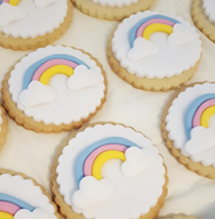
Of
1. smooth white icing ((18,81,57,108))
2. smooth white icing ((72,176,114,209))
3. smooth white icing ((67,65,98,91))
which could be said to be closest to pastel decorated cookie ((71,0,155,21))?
smooth white icing ((67,65,98,91))

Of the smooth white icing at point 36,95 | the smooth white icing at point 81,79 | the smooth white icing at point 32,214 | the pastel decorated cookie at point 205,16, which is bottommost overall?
the smooth white icing at point 32,214

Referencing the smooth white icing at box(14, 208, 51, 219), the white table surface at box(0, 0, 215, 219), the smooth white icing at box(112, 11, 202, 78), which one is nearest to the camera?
the smooth white icing at box(14, 208, 51, 219)

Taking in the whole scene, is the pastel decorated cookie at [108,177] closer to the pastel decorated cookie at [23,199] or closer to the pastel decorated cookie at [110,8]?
the pastel decorated cookie at [23,199]

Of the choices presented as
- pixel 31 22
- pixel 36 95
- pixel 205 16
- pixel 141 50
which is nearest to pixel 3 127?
pixel 36 95

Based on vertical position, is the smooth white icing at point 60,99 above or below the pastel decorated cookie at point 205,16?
below

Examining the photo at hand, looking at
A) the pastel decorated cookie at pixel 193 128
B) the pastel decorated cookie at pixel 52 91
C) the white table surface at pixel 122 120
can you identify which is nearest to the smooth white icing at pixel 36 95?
the pastel decorated cookie at pixel 52 91

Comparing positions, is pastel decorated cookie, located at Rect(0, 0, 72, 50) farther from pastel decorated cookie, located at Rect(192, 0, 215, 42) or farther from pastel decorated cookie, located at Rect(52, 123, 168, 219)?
pastel decorated cookie, located at Rect(192, 0, 215, 42)

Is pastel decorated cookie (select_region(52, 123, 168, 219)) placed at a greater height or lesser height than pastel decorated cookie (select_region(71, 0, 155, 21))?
lesser
